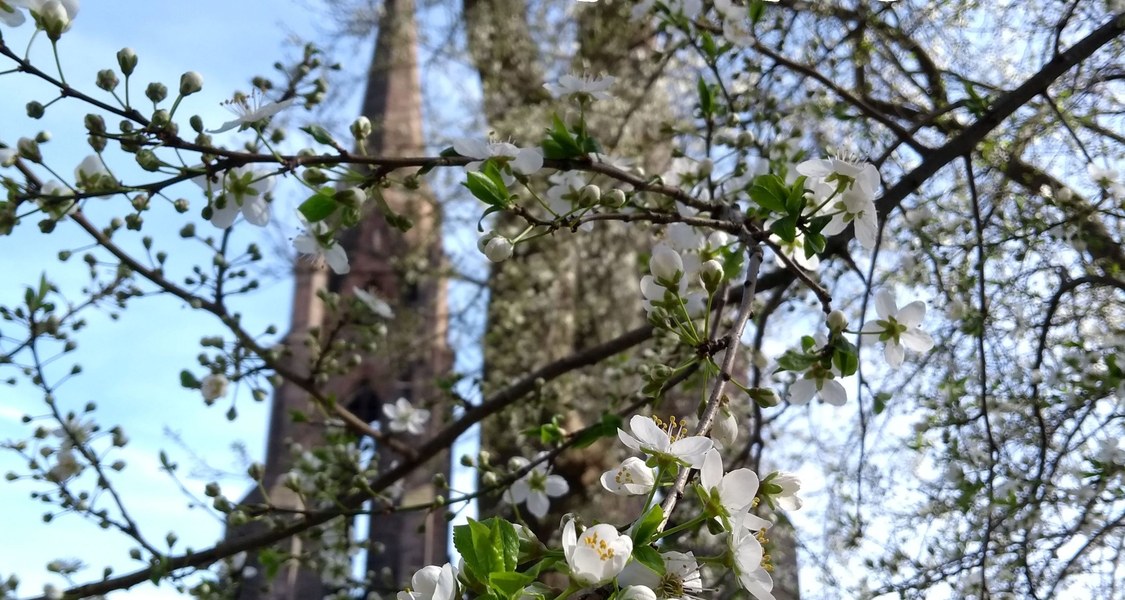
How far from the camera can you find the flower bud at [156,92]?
1.18 metres

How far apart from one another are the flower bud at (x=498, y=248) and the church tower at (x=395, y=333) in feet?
A: 0.60

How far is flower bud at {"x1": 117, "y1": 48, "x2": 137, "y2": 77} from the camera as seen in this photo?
1.17 metres

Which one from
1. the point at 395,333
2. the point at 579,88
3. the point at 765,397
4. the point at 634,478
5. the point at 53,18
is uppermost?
the point at 395,333

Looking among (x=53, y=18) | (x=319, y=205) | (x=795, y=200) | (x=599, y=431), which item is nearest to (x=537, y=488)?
(x=599, y=431)

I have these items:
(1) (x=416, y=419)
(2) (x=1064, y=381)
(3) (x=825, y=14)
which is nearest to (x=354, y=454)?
(1) (x=416, y=419)

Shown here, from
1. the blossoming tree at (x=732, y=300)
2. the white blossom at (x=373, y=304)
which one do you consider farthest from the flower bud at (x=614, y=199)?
the white blossom at (x=373, y=304)

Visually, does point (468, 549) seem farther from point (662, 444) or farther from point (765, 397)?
point (765, 397)

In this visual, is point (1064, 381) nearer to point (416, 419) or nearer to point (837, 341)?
point (837, 341)

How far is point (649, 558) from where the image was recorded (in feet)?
2.48

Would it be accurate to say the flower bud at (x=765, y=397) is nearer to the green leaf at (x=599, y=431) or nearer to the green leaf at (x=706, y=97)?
the green leaf at (x=599, y=431)

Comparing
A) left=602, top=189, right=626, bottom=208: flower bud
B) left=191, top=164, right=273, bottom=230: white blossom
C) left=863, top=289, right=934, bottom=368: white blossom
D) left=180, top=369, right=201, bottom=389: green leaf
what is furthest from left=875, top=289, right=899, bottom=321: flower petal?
left=180, top=369, right=201, bottom=389: green leaf

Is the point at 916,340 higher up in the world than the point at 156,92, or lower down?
lower down

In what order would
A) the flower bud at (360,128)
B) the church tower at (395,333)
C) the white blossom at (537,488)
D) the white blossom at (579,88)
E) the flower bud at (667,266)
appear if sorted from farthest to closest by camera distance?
the church tower at (395,333), the white blossom at (537,488), the white blossom at (579,88), the flower bud at (360,128), the flower bud at (667,266)

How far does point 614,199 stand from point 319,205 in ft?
1.37
